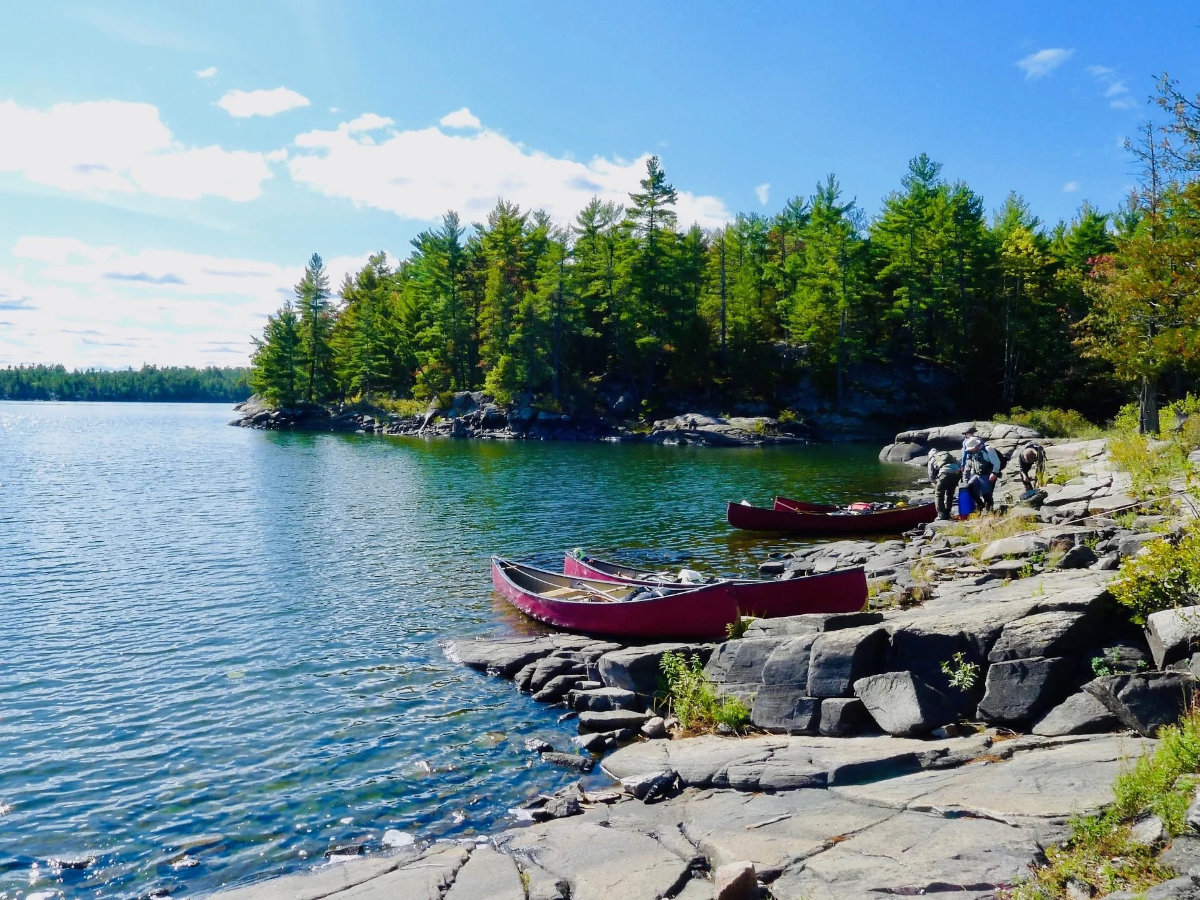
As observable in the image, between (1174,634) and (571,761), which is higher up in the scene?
(1174,634)

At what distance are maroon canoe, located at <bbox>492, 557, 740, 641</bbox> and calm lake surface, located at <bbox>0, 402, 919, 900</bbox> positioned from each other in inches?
34.2

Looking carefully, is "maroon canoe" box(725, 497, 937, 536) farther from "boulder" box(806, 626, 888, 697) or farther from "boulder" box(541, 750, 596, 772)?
"boulder" box(541, 750, 596, 772)

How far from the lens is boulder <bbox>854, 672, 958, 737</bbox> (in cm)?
959

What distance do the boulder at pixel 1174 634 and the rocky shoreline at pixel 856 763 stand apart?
0.11 feet

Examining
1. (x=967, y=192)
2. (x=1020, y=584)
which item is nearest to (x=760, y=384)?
(x=967, y=192)

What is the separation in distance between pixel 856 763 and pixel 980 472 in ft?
64.2

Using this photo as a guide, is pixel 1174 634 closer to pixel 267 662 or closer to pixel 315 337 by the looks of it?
pixel 267 662

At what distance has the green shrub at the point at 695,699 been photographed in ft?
37.7

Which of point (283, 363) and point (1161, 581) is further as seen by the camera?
point (283, 363)

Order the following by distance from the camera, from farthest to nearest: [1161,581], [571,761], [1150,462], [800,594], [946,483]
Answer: [946,483] < [1150,462] < [800,594] < [571,761] < [1161,581]

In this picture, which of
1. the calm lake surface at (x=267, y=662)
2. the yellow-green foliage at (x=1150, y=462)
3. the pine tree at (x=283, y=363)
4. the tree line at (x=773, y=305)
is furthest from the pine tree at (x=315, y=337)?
the yellow-green foliage at (x=1150, y=462)

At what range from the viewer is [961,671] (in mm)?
9938

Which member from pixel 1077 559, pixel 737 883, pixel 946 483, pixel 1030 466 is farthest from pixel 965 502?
pixel 737 883

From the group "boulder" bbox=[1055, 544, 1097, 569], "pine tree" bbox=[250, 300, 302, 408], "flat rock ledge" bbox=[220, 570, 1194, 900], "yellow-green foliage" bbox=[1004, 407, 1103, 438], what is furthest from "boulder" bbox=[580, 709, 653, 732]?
"pine tree" bbox=[250, 300, 302, 408]
